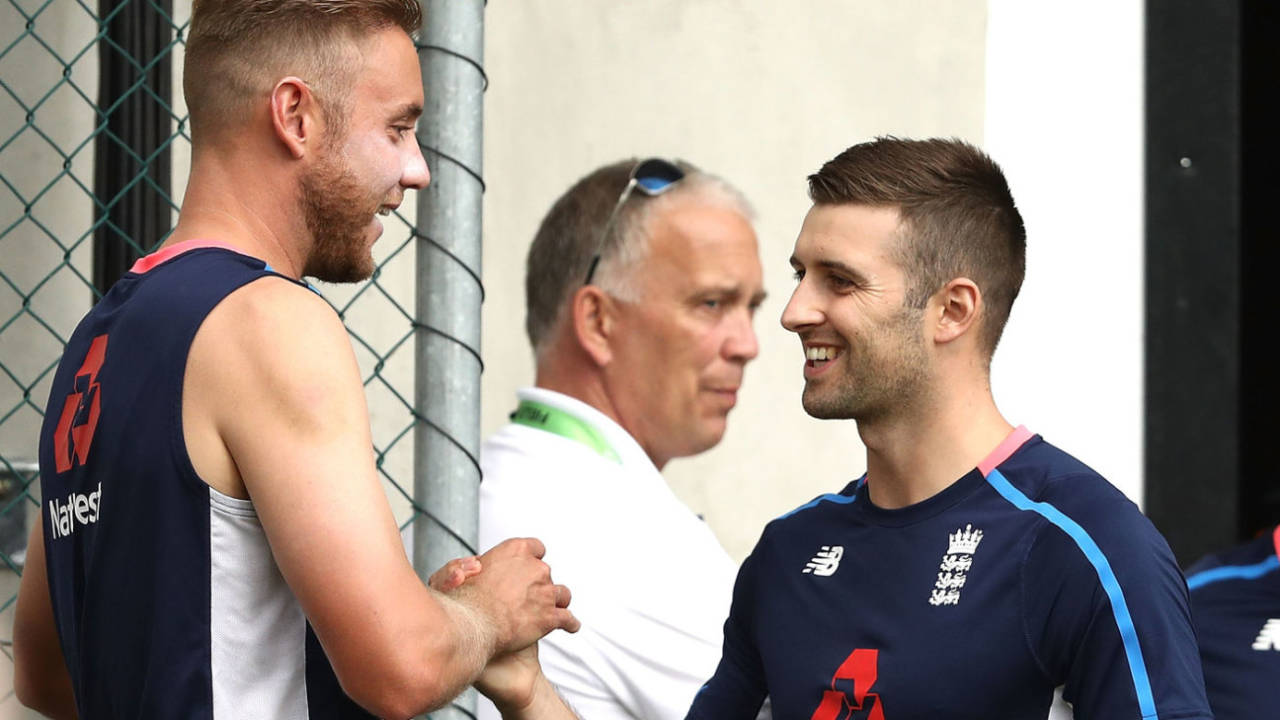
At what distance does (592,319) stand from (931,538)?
132 centimetres

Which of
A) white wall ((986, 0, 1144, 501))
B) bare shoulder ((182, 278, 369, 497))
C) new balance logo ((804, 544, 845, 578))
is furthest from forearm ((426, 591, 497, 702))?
white wall ((986, 0, 1144, 501))

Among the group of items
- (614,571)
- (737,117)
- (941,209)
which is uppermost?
(737,117)

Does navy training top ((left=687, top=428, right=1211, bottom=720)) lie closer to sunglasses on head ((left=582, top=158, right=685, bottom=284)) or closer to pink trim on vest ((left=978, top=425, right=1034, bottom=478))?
pink trim on vest ((left=978, top=425, right=1034, bottom=478))

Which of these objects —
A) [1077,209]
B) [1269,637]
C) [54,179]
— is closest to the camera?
[1269,637]

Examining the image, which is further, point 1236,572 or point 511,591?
point 1236,572

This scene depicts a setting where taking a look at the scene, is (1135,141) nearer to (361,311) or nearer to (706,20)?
(706,20)

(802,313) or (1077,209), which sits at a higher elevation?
(1077,209)

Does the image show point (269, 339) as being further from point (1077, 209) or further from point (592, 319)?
point (1077, 209)

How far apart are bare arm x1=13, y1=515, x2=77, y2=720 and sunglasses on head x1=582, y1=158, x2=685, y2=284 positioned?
1.40 m

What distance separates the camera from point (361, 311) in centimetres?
368

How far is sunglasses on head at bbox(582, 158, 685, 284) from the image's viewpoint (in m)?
3.17

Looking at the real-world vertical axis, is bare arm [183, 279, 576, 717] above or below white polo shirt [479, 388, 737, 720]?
above

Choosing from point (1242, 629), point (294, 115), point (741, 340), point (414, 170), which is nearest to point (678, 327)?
point (741, 340)

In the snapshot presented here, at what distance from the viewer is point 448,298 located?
2.10 m
